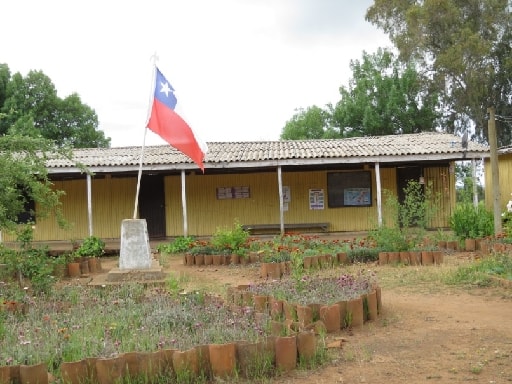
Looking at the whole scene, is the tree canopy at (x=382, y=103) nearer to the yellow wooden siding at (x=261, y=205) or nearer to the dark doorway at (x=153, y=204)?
the yellow wooden siding at (x=261, y=205)

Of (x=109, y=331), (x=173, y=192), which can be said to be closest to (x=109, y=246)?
(x=173, y=192)

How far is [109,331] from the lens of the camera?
5.00 metres

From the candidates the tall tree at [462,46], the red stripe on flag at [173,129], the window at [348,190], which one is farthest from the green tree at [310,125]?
the red stripe on flag at [173,129]

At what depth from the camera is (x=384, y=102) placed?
30.8 m

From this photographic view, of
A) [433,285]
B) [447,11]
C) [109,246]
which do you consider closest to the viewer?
[433,285]

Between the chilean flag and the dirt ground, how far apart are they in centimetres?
467

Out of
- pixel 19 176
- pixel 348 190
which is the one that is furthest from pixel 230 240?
pixel 348 190

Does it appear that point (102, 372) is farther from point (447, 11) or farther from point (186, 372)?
point (447, 11)

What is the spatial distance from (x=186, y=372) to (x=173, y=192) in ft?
47.7

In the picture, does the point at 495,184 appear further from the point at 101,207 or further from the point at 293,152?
the point at 101,207

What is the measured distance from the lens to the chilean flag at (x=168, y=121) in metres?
10.3

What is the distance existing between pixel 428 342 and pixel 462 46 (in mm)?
23357

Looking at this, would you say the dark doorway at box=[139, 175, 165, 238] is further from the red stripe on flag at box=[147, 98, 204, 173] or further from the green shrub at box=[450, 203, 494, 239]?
the green shrub at box=[450, 203, 494, 239]

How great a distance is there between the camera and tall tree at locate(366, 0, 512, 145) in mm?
26172
